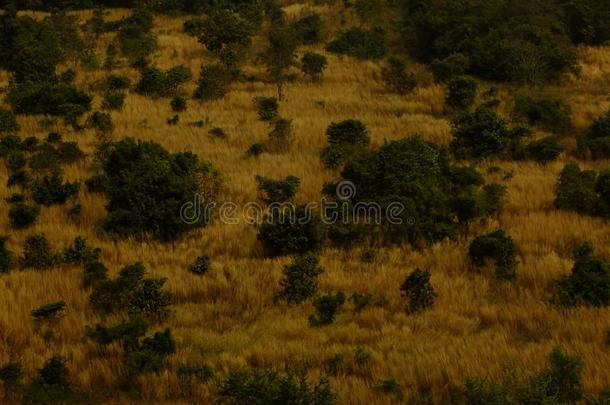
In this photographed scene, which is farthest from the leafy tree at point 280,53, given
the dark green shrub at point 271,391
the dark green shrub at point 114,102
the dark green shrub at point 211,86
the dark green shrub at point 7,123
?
the dark green shrub at point 271,391

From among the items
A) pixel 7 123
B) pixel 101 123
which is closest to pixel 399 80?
pixel 101 123

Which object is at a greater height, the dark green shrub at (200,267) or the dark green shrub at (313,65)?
the dark green shrub at (313,65)

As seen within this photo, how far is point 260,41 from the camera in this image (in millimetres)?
33062

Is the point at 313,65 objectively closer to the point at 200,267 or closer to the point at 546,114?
the point at 546,114

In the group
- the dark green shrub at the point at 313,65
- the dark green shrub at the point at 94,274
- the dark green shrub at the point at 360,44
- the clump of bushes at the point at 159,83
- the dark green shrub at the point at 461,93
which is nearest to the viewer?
the dark green shrub at the point at 94,274

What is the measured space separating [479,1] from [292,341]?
90.9 ft

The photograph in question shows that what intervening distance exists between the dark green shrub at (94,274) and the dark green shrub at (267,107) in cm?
1180

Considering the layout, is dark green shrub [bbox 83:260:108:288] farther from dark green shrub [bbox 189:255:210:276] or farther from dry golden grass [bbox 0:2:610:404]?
dark green shrub [bbox 189:255:210:276]

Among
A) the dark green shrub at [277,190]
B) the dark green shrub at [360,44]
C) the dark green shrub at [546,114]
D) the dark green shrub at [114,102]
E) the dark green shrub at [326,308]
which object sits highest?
the dark green shrub at [360,44]

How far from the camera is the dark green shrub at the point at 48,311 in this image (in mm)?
9180

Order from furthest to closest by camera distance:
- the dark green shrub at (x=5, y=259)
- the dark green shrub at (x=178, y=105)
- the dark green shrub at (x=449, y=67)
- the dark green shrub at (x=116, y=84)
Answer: the dark green shrub at (x=449, y=67), the dark green shrub at (x=116, y=84), the dark green shrub at (x=178, y=105), the dark green shrub at (x=5, y=259)

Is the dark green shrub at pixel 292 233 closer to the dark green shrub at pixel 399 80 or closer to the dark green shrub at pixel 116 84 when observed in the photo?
the dark green shrub at pixel 399 80

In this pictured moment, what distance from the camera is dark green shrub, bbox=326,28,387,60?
3116 cm

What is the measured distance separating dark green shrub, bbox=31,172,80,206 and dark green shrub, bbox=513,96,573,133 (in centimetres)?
1399
